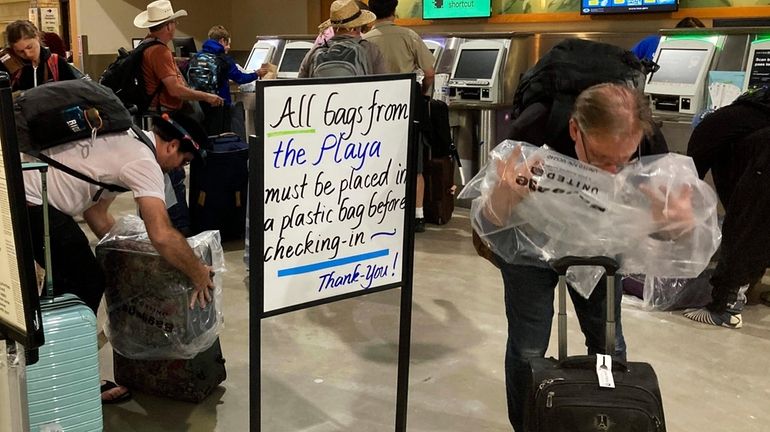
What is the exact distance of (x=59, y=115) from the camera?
2582 mm

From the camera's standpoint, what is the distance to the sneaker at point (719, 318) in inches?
150

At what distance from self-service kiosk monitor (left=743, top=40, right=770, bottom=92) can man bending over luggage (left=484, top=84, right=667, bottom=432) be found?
10.0 feet

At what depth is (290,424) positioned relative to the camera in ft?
9.43

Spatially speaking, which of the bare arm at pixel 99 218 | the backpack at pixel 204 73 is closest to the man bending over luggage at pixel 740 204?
the bare arm at pixel 99 218

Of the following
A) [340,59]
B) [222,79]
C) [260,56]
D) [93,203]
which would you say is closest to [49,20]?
[260,56]

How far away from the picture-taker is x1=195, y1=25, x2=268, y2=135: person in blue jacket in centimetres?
615

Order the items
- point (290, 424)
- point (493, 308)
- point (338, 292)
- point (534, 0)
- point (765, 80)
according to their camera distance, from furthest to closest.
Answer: point (534, 0) < point (765, 80) < point (493, 308) < point (290, 424) < point (338, 292)

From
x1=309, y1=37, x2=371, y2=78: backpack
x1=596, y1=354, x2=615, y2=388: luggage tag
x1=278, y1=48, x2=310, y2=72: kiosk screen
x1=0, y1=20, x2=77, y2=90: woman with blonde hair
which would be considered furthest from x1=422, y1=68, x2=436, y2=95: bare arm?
x1=596, y1=354, x2=615, y2=388: luggage tag

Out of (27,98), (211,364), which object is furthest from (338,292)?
(27,98)

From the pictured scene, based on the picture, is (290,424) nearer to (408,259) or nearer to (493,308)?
Result: (408,259)

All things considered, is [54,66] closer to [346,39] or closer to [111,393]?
[346,39]

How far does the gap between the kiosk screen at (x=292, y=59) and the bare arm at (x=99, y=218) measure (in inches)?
198

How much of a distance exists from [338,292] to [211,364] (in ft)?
3.19

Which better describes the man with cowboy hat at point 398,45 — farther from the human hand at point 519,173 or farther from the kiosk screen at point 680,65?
the human hand at point 519,173
